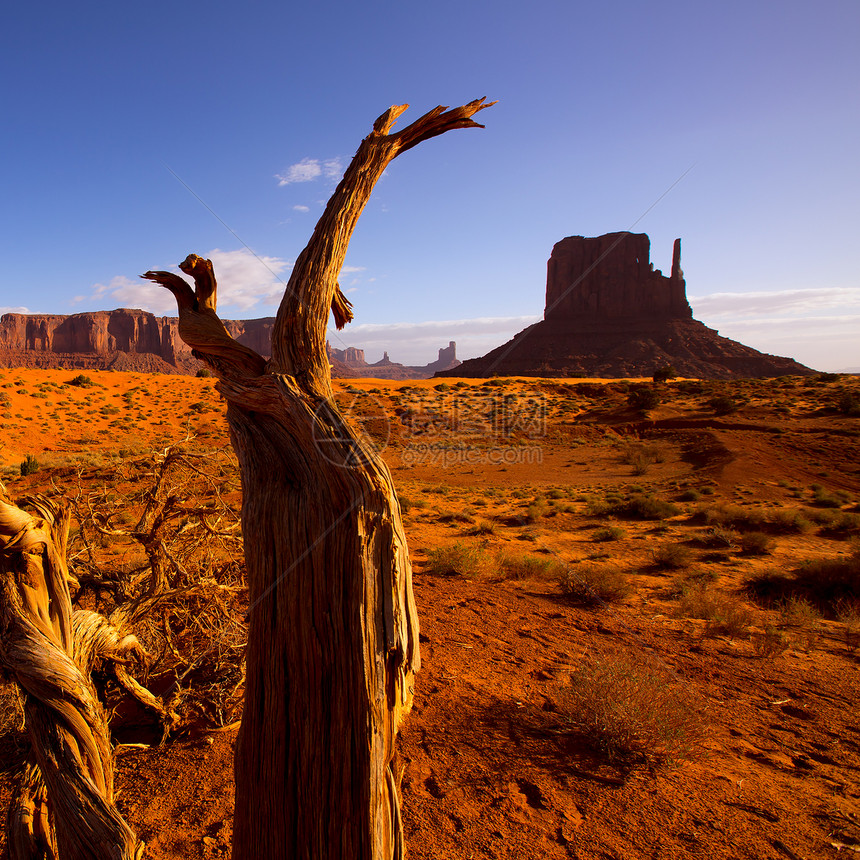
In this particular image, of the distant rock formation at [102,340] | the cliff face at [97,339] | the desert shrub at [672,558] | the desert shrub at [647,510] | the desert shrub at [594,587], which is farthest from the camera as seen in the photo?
the cliff face at [97,339]

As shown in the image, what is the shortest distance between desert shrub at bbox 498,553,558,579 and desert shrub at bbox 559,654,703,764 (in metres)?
4.06

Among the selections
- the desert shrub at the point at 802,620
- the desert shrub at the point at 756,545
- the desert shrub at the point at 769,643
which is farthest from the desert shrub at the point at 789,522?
the desert shrub at the point at 769,643

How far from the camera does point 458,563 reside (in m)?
8.43

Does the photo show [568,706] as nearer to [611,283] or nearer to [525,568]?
[525,568]

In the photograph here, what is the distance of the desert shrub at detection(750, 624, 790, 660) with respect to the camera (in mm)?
5784

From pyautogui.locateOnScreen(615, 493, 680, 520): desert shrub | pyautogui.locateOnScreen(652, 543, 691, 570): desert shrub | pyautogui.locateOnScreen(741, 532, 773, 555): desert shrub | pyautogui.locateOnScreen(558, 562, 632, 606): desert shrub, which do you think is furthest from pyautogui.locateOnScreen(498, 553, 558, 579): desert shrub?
pyautogui.locateOnScreen(615, 493, 680, 520): desert shrub

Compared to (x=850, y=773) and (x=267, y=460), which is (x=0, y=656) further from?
(x=850, y=773)

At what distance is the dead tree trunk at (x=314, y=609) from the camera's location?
1.43 m

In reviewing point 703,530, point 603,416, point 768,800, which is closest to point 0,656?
point 768,800

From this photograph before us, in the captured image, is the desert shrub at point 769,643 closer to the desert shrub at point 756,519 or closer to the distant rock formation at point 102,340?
the desert shrub at point 756,519

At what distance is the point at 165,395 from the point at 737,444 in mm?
35086

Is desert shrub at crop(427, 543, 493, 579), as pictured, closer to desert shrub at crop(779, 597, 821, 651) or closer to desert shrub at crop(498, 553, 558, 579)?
desert shrub at crop(498, 553, 558, 579)

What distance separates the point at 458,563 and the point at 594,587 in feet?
7.46

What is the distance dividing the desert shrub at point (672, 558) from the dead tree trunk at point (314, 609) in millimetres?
9373
